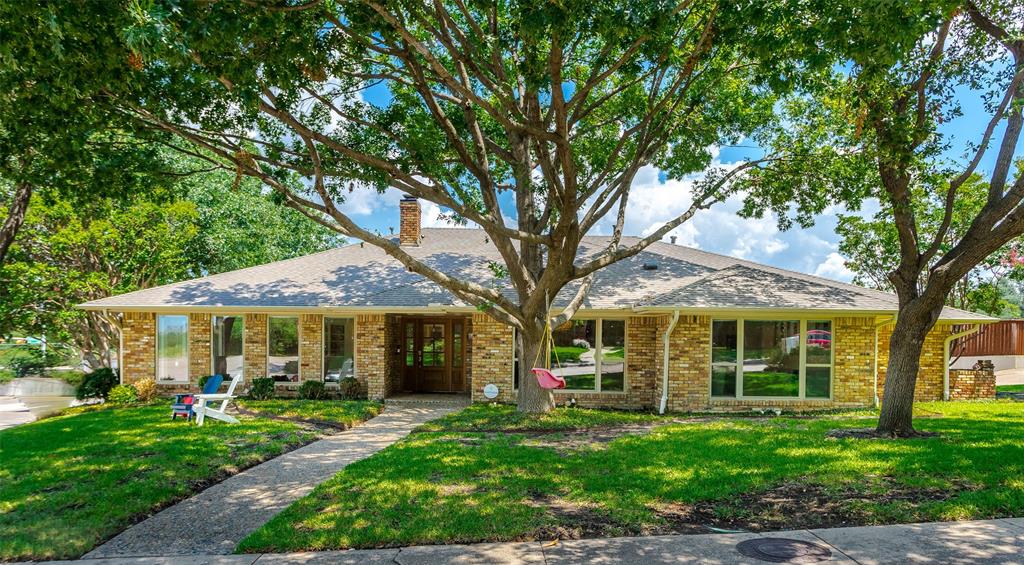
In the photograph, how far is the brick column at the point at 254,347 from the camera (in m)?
15.0

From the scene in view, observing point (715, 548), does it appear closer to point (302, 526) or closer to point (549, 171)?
point (302, 526)

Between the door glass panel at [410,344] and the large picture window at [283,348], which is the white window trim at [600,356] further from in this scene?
the large picture window at [283,348]

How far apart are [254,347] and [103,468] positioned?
25.1 ft

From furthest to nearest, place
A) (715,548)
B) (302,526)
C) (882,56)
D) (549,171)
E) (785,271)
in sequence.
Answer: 1. (785,271)
2. (549,171)
3. (882,56)
4. (302,526)
5. (715,548)

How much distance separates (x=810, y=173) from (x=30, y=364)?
2523 cm

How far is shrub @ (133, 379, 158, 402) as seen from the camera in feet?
47.1

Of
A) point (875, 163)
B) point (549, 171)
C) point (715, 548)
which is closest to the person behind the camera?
point (715, 548)

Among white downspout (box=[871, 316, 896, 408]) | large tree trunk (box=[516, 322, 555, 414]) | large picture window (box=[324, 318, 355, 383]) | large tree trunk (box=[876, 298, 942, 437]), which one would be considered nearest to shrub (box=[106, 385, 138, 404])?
large picture window (box=[324, 318, 355, 383])

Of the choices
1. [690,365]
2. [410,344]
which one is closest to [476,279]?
[410,344]

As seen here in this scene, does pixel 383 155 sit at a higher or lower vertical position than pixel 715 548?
higher

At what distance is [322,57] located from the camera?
27.7 ft

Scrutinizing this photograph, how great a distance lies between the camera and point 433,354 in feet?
54.1

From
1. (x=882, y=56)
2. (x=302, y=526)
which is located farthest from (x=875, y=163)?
(x=302, y=526)

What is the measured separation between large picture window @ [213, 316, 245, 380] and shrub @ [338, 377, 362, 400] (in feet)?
9.44
